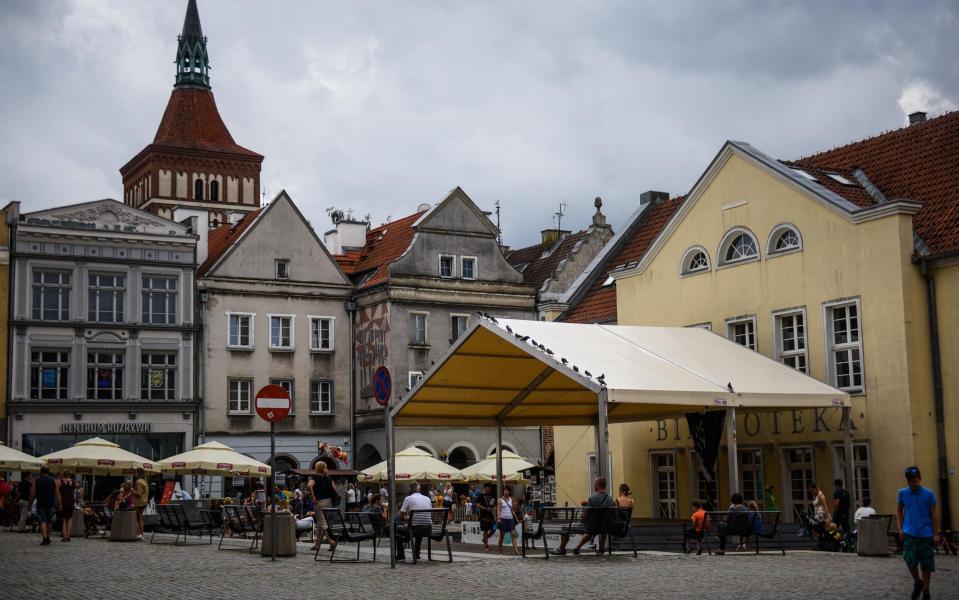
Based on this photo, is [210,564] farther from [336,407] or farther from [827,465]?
[336,407]

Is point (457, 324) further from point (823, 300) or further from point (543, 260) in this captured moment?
point (823, 300)

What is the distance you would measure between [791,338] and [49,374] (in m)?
30.8

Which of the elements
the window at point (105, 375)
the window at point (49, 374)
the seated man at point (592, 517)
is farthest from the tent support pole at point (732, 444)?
the window at point (49, 374)

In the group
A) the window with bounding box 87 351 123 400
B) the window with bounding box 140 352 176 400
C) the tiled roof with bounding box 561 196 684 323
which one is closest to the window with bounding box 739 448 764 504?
the tiled roof with bounding box 561 196 684 323

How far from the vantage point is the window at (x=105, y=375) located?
1970 inches

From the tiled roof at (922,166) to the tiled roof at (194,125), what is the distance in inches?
2437

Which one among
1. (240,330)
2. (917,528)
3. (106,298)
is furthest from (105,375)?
(917,528)

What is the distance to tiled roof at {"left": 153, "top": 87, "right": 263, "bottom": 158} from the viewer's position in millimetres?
88500

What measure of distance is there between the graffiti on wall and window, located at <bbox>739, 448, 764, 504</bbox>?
24440 millimetres

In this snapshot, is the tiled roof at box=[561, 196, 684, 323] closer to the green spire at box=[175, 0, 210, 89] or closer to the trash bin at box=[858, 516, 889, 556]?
the trash bin at box=[858, 516, 889, 556]

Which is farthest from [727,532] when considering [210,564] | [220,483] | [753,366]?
[220,483]

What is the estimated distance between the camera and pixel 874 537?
22.0 m

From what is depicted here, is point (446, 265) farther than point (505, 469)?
Yes

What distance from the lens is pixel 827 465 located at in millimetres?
28250
